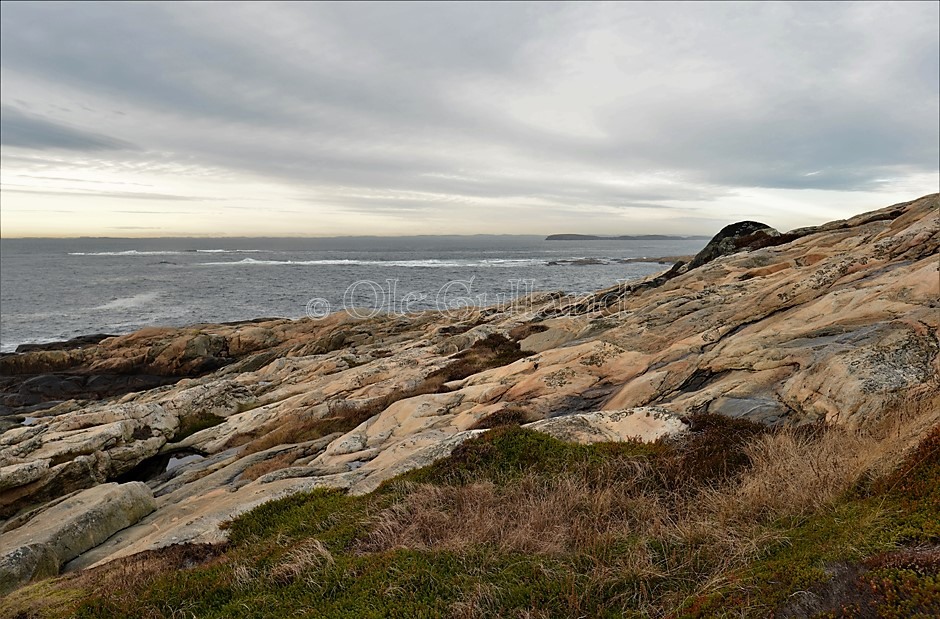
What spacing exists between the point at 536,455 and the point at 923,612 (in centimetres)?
661

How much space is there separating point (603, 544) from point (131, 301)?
10480 cm

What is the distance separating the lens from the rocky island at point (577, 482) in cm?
591

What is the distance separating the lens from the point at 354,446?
53.4 feet

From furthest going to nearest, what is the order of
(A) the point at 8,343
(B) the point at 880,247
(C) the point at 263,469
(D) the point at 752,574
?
(A) the point at 8,343
(B) the point at 880,247
(C) the point at 263,469
(D) the point at 752,574

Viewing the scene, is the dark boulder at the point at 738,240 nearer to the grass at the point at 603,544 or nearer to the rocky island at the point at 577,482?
the rocky island at the point at 577,482

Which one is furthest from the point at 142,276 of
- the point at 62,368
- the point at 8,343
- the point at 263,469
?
the point at 263,469

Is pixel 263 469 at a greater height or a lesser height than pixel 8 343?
greater

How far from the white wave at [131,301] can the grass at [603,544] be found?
293ft

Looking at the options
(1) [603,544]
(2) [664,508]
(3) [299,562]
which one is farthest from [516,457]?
(3) [299,562]

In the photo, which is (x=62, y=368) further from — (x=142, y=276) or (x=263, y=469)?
(x=142, y=276)

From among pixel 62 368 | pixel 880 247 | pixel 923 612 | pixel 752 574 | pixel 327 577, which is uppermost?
pixel 880 247

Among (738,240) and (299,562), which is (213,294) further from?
(299,562)

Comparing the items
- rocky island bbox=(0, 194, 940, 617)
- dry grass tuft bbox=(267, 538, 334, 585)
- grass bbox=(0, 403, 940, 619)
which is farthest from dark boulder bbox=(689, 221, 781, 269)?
dry grass tuft bbox=(267, 538, 334, 585)

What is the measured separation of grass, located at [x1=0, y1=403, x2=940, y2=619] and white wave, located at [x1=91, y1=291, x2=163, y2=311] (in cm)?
8937
